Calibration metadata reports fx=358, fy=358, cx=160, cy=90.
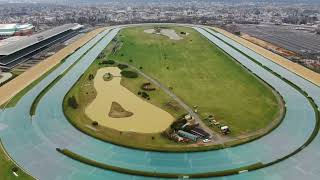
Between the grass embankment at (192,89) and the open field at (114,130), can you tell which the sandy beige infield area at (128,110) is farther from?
the grass embankment at (192,89)

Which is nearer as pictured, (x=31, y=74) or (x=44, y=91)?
(x=44, y=91)

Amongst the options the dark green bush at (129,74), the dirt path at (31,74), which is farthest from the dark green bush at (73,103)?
the dark green bush at (129,74)

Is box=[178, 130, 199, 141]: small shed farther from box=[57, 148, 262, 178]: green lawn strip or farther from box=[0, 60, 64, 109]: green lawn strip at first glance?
box=[0, 60, 64, 109]: green lawn strip

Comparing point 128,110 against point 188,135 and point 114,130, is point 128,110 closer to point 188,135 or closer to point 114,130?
point 114,130

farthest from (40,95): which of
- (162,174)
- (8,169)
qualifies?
(162,174)

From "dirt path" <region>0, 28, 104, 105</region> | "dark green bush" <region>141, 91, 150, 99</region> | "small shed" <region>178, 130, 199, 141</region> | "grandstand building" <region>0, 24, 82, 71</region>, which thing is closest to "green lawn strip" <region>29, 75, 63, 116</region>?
"dirt path" <region>0, 28, 104, 105</region>

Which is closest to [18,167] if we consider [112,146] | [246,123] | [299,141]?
[112,146]
